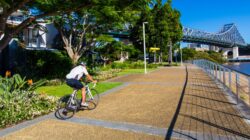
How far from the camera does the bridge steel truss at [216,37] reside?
3110 inches

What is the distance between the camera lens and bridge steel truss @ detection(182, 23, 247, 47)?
79.0 metres

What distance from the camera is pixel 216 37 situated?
98.7 meters

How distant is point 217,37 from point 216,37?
5.72 ft

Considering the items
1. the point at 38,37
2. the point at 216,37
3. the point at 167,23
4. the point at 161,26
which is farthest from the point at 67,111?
the point at 216,37

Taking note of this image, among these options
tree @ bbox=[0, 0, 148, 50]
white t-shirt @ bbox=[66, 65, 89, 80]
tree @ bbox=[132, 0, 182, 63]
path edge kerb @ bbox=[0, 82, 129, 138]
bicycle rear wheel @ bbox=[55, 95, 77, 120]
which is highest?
tree @ bbox=[132, 0, 182, 63]

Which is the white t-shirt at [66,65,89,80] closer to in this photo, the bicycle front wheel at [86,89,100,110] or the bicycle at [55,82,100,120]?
the bicycle at [55,82,100,120]

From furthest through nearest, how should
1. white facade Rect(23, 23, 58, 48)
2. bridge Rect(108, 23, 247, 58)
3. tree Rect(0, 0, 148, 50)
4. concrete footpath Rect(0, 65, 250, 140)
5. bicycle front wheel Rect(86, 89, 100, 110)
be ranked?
1. bridge Rect(108, 23, 247, 58)
2. white facade Rect(23, 23, 58, 48)
3. tree Rect(0, 0, 148, 50)
4. bicycle front wheel Rect(86, 89, 100, 110)
5. concrete footpath Rect(0, 65, 250, 140)

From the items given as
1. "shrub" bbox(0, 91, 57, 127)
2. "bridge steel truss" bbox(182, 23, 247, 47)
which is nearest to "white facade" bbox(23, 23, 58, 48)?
"shrub" bbox(0, 91, 57, 127)

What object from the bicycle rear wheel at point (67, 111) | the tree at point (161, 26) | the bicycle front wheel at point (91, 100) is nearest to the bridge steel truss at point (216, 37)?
the tree at point (161, 26)

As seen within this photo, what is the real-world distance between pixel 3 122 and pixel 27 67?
46.4ft

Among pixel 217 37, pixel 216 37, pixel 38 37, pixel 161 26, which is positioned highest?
pixel 217 37

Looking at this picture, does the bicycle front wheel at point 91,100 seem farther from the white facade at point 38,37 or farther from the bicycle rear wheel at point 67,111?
the white facade at point 38,37

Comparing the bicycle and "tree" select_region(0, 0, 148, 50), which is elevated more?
"tree" select_region(0, 0, 148, 50)

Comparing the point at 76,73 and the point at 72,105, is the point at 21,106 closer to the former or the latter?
the point at 72,105
